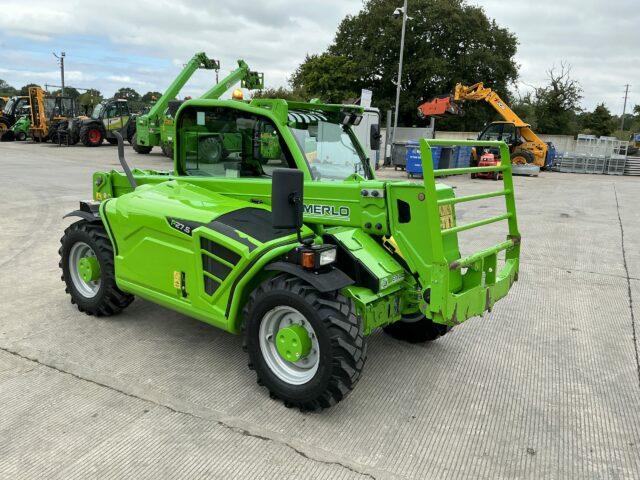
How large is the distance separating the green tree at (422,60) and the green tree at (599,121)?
10935 millimetres

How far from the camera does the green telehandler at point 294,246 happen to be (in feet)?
10.6


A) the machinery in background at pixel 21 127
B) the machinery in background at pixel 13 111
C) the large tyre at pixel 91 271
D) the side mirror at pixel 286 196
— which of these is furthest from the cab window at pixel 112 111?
the side mirror at pixel 286 196

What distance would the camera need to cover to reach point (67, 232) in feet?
16.2

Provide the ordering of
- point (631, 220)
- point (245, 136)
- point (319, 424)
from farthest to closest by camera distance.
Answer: point (631, 220) < point (245, 136) < point (319, 424)

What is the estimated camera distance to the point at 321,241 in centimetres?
350

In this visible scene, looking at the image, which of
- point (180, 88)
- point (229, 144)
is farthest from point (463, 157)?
point (229, 144)

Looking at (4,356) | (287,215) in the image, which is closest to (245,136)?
(287,215)

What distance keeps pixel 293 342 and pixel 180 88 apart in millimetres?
14622

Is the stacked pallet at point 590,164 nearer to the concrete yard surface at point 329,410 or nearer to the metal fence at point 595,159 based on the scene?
the metal fence at point 595,159

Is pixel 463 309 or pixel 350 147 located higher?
pixel 350 147

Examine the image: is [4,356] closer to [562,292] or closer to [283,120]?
[283,120]

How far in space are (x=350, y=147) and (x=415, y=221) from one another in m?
1.26

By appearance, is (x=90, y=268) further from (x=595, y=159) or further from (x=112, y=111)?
(x=595, y=159)

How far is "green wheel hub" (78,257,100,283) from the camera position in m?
4.77
